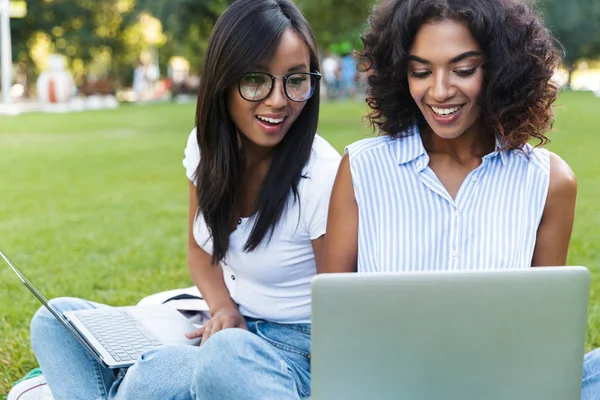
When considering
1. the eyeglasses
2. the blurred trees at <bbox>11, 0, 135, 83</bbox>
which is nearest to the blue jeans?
the eyeglasses

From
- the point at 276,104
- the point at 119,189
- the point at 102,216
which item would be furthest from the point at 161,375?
the point at 119,189

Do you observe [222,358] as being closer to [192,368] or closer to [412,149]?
[192,368]

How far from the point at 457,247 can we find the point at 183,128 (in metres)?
13.0

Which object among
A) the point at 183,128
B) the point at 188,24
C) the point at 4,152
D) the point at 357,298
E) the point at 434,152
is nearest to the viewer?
the point at 357,298

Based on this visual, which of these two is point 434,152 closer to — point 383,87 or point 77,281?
point 383,87

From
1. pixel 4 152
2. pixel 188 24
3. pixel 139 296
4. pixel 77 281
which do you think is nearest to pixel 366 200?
pixel 139 296

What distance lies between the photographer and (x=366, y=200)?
2295mm

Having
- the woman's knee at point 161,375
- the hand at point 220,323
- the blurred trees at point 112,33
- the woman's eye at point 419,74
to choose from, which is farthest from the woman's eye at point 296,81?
the blurred trees at point 112,33

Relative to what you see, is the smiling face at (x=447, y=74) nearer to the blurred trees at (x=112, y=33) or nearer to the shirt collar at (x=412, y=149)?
the shirt collar at (x=412, y=149)

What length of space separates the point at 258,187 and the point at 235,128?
19 centimetres

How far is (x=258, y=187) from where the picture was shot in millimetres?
2588

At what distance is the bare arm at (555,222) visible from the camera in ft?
7.36

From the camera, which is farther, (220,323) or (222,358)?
(220,323)

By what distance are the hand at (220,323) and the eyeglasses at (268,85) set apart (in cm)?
62
